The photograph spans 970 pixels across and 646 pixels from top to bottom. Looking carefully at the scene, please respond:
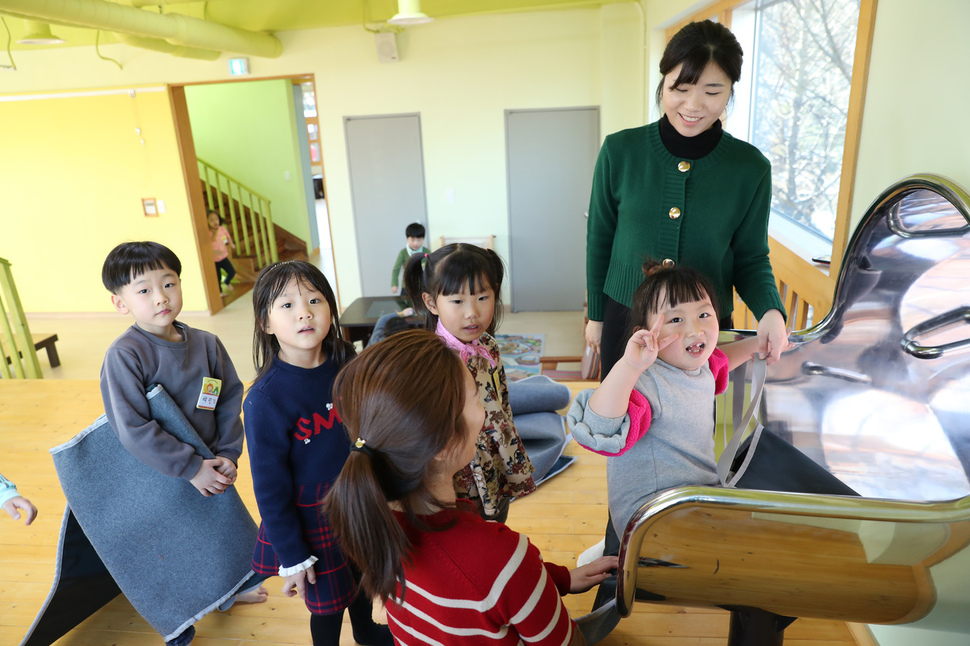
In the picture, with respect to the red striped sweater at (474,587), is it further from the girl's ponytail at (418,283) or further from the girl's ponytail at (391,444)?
the girl's ponytail at (418,283)

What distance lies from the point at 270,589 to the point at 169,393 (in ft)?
2.52

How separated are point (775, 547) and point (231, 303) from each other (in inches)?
296

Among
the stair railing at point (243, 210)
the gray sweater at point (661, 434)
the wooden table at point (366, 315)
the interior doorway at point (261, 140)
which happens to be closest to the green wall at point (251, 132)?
the interior doorway at point (261, 140)

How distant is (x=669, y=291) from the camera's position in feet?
3.87

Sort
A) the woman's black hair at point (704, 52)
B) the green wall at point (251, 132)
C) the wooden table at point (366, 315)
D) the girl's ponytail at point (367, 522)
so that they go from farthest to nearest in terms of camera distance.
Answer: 1. the green wall at point (251, 132)
2. the wooden table at point (366, 315)
3. the woman's black hair at point (704, 52)
4. the girl's ponytail at point (367, 522)

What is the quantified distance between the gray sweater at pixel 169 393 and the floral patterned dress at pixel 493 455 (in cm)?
70

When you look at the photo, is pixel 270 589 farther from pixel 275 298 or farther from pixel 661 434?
pixel 661 434

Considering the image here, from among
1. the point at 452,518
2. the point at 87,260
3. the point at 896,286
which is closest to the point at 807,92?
the point at 896,286

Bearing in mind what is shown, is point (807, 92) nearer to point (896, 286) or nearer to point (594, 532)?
point (896, 286)

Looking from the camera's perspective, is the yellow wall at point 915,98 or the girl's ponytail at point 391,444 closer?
the girl's ponytail at point 391,444

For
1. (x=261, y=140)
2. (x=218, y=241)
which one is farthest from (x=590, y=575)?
(x=261, y=140)

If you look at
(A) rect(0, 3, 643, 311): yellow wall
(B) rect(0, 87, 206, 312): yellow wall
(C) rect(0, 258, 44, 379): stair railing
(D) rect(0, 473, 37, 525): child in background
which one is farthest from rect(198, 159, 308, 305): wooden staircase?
(D) rect(0, 473, 37, 525): child in background

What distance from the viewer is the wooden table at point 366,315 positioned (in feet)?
13.8

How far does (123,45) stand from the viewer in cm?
630
